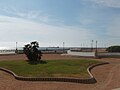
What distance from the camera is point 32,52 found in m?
36.4

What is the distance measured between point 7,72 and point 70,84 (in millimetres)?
8717

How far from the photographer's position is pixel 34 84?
22516 millimetres

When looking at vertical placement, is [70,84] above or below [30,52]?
below

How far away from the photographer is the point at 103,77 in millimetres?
26672

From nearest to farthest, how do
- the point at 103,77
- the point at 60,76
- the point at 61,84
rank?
the point at 61,84 < the point at 60,76 < the point at 103,77

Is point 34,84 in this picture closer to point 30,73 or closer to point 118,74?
point 30,73

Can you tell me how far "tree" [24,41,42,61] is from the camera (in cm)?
3623

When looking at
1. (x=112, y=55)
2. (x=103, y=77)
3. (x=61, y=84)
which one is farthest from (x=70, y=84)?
(x=112, y=55)

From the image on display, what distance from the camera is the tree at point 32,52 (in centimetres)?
3623

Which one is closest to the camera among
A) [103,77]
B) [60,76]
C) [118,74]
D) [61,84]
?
[61,84]

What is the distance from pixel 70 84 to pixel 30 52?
1508 centimetres

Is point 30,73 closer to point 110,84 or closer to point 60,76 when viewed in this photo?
point 60,76

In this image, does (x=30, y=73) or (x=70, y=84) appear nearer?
(x=70, y=84)

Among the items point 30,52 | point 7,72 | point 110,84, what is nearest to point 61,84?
point 110,84
